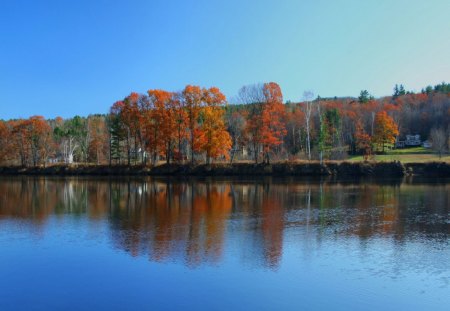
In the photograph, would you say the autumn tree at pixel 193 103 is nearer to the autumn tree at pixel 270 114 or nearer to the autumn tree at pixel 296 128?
the autumn tree at pixel 270 114

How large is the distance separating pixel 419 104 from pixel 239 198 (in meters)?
91.4

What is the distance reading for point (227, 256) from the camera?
1831cm

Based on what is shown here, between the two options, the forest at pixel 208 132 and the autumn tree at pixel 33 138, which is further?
the autumn tree at pixel 33 138

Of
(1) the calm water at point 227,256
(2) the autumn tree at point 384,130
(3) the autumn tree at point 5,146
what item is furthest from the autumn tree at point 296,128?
(1) the calm water at point 227,256

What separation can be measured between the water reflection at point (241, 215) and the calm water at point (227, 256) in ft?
0.36

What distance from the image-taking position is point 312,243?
20.7 metres

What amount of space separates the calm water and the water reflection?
111 mm

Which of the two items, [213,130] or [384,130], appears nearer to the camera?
[213,130]

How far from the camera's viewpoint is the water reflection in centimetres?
2034

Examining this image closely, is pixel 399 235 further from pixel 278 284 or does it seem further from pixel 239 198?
pixel 239 198

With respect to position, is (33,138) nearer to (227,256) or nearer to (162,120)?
(162,120)

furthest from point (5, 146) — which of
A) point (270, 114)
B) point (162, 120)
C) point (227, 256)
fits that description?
point (227, 256)

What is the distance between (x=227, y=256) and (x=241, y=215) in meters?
10.8

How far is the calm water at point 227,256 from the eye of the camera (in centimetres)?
1359
